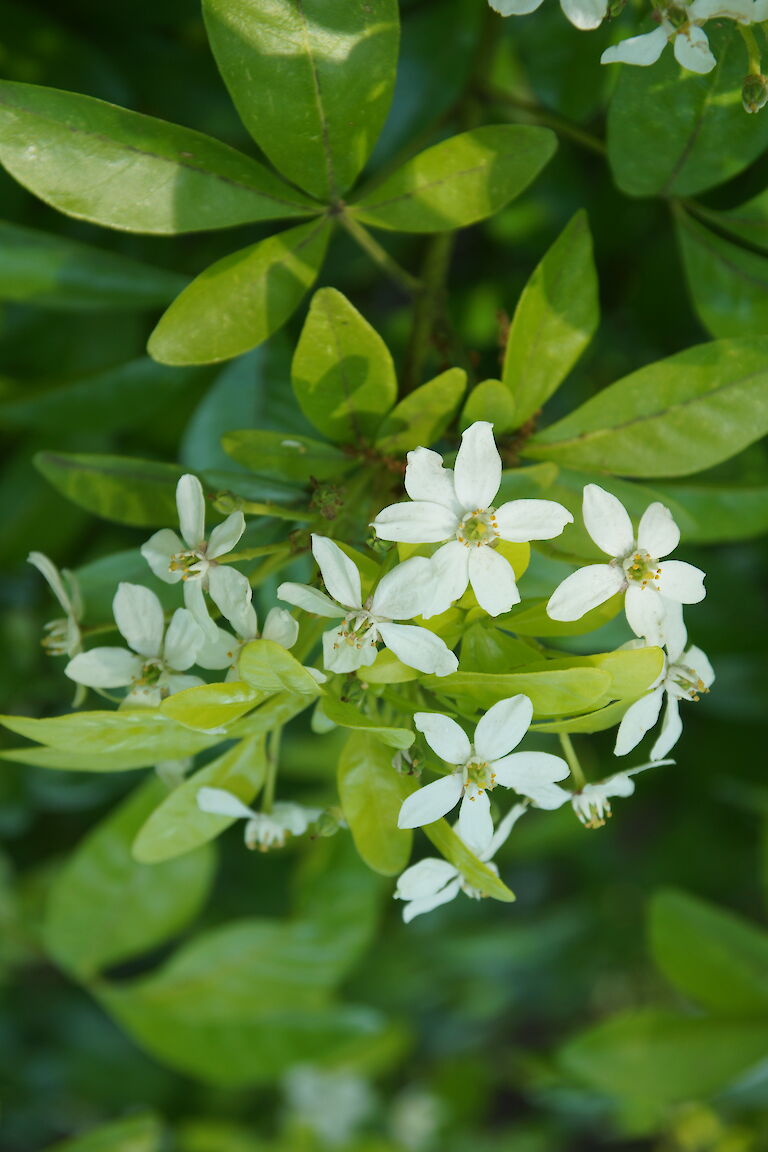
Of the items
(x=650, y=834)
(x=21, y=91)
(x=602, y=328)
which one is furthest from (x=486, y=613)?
(x=650, y=834)

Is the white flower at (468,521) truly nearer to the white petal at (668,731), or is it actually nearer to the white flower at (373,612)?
the white flower at (373,612)

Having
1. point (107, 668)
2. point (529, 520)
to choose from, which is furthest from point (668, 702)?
point (107, 668)

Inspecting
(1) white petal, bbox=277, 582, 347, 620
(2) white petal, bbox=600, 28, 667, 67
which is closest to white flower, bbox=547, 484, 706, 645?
(1) white petal, bbox=277, 582, 347, 620

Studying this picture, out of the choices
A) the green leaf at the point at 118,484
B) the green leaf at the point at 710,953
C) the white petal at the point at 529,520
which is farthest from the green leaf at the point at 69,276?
the green leaf at the point at 710,953

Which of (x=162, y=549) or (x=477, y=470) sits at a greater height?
(x=477, y=470)

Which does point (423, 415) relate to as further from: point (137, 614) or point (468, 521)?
point (137, 614)

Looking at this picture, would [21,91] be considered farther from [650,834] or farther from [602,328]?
[650,834]
